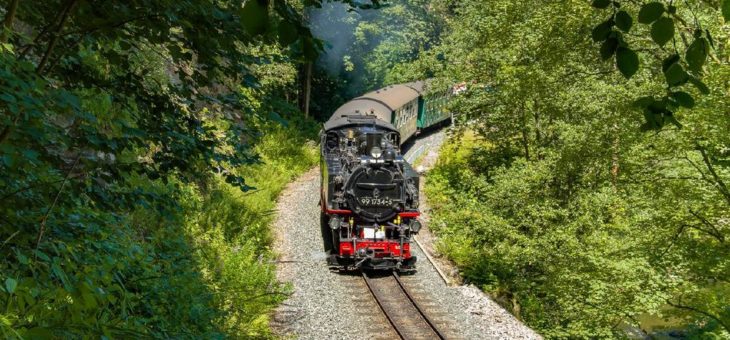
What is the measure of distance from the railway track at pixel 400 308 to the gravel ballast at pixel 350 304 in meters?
0.18

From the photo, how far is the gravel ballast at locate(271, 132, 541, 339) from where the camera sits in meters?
11.1

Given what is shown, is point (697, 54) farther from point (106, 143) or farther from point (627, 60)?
point (106, 143)

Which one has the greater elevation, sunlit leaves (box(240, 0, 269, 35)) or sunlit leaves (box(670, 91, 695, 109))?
sunlit leaves (box(240, 0, 269, 35))

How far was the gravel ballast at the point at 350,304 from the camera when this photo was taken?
36.3 ft

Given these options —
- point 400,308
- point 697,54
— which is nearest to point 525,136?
point 400,308

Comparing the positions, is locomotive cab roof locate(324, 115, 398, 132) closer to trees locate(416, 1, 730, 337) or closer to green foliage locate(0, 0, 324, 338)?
trees locate(416, 1, 730, 337)

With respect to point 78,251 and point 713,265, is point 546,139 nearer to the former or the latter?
point 713,265

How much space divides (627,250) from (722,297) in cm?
165

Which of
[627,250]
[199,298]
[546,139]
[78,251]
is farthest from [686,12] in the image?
[78,251]

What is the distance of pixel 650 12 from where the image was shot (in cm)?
181

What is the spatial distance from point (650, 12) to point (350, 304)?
1089 centimetres

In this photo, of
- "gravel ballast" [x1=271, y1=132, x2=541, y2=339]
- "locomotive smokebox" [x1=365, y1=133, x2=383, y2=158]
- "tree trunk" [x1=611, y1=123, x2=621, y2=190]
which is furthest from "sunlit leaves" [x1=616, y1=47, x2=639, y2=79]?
"locomotive smokebox" [x1=365, y1=133, x2=383, y2=158]

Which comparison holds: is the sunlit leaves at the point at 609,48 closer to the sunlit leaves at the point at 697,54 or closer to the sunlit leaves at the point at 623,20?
the sunlit leaves at the point at 623,20

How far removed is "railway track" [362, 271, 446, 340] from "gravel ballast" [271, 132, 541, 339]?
18 cm
